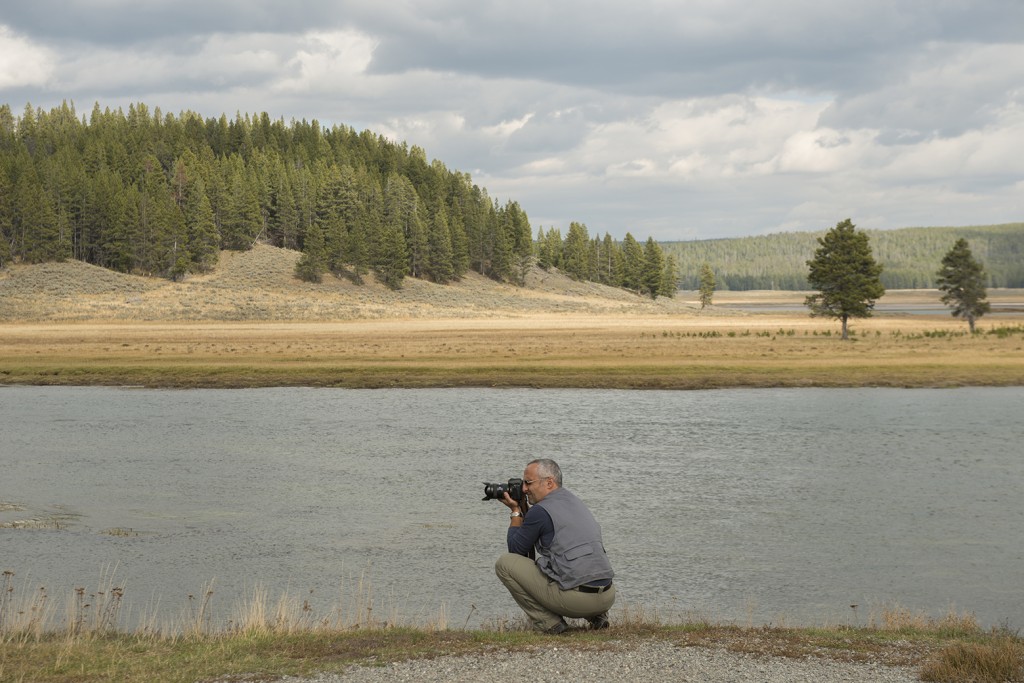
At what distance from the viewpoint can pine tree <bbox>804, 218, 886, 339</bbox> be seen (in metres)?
68.2

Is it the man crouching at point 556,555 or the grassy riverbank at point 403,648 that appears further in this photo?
the man crouching at point 556,555

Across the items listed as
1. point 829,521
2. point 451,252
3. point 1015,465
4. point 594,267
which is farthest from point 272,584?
point 594,267

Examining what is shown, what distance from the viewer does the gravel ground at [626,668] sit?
27.3ft

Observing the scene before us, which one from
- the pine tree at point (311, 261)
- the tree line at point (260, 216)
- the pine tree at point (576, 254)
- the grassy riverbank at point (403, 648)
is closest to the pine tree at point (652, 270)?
the tree line at point (260, 216)

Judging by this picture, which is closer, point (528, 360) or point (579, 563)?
point (579, 563)

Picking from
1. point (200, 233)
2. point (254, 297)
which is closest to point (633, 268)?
point (200, 233)

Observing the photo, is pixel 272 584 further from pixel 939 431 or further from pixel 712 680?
pixel 939 431

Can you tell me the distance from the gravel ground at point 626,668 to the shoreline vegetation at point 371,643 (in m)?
0.15

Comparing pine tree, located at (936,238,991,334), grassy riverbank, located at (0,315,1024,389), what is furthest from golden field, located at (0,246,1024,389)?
pine tree, located at (936,238,991,334)

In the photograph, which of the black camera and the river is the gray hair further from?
the river

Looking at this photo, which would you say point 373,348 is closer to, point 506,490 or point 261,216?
point 506,490

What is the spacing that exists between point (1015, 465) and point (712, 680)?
18876 millimetres

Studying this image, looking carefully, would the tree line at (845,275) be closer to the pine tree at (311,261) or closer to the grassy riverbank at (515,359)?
the grassy riverbank at (515,359)

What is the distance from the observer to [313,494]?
20984 millimetres
